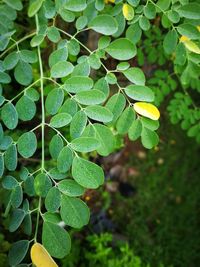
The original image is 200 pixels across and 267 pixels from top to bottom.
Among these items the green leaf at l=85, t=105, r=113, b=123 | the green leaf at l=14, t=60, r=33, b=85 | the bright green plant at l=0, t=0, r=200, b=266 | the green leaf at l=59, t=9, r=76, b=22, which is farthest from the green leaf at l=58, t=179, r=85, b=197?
the green leaf at l=59, t=9, r=76, b=22

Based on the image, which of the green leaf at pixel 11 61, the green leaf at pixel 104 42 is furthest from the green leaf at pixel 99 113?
the green leaf at pixel 11 61

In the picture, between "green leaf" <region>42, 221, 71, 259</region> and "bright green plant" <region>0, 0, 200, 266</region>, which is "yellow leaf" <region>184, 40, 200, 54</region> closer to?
"bright green plant" <region>0, 0, 200, 266</region>

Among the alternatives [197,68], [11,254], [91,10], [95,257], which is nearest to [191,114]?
[197,68]

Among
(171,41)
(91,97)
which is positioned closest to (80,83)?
(91,97)

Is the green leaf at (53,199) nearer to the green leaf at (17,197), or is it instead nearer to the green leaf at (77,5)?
the green leaf at (17,197)

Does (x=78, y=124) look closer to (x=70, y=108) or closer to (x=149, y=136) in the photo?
(x=70, y=108)
